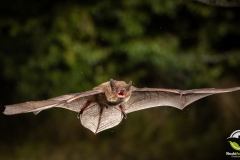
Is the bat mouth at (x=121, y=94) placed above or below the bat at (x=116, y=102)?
below

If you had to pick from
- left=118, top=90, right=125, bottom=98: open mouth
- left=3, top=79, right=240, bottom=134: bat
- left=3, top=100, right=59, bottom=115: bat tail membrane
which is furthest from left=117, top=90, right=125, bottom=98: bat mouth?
left=3, top=100, right=59, bottom=115: bat tail membrane

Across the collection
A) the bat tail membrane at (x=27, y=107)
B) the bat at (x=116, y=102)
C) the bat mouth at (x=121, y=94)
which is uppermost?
the bat at (x=116, y=102)

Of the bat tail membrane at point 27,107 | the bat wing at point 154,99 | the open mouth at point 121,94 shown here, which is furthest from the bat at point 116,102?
the bat tail membrane at point 27,107

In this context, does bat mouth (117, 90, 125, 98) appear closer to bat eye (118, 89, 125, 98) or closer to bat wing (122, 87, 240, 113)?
bat eye (118, 89, 125, 98)

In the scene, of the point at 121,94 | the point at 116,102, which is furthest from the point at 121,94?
the point at 116,102

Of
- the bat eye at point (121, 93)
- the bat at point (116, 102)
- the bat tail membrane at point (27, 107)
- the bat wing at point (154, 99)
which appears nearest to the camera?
the bat tail membrane at point (27, 107)

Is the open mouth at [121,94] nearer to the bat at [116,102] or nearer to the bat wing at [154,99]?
the bat at [116,102]

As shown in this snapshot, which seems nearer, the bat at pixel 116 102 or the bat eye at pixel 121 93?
the bat eye at pixel 121 93

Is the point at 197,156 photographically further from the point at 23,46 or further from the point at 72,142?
the point at 23,46

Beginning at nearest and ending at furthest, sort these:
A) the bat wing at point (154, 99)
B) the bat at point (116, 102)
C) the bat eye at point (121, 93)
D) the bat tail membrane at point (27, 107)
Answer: the bat tail membrane at point (27, 107) → the bat eye at point (121, 93) → the bat at point (116, 102) → the bat wing at point (154, 99)

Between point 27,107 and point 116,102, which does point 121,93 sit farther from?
point 27,107
